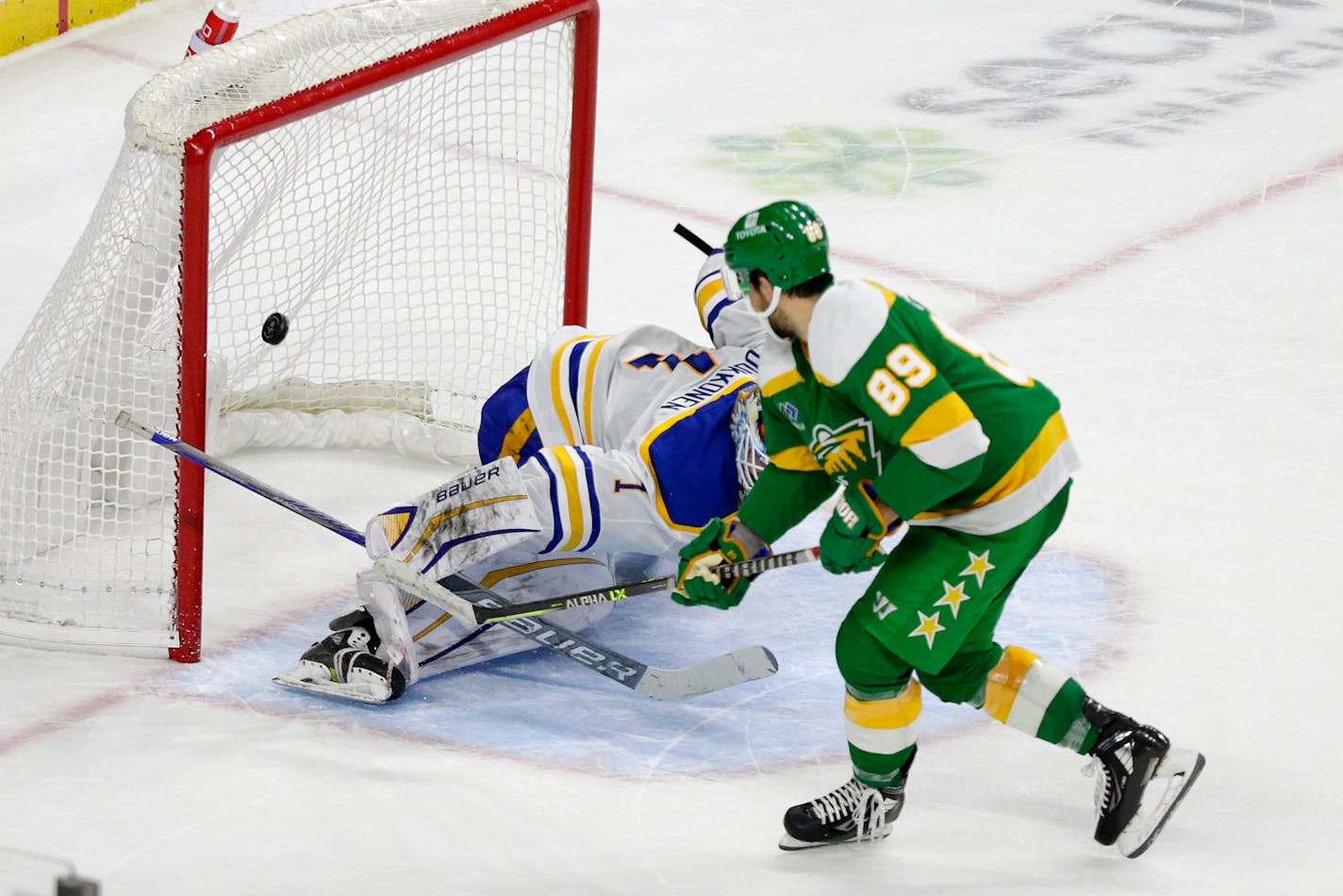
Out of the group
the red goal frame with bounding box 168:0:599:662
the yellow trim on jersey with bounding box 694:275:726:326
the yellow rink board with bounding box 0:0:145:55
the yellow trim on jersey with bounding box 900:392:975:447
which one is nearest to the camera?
the yellow trim on jersey with bounding box 900:392:975:447

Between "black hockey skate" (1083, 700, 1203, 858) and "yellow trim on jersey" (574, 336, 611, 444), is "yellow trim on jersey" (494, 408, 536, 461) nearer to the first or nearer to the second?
"yellow trim on jersey" (574, 336, 611, 444)

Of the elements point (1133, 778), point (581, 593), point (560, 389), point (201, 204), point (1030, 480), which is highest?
point (201, 204)

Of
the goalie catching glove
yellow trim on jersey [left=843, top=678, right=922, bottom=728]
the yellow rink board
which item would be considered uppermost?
the yellow rink board

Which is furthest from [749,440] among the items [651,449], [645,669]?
[645,669]

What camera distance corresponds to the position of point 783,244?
7.54ft

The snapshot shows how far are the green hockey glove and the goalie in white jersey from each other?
490mm

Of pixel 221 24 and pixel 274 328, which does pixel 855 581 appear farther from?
pixel 221 24

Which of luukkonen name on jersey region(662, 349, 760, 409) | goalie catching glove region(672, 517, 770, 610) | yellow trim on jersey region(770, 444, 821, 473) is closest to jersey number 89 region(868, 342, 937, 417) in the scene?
yellow trim on jersey region(770, 444, 821, 473)

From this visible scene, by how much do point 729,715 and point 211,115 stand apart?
1.21m

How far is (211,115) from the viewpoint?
2877mm

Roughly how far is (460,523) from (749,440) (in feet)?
1.52

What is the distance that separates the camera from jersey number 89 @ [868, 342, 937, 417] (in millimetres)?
2252

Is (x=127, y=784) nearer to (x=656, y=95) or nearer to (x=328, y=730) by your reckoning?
(x=328, y=730)

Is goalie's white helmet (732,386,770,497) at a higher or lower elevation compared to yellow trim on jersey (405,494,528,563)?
higher
